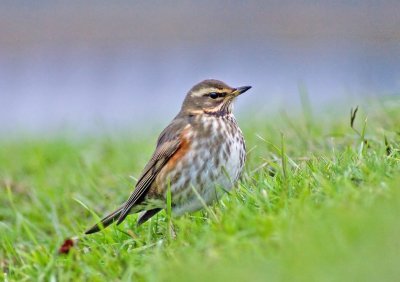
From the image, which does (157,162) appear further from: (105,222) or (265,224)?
(265,224)

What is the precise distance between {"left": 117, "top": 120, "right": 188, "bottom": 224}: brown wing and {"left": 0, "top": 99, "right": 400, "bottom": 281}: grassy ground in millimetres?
215

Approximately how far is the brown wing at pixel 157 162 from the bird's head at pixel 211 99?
326 mm

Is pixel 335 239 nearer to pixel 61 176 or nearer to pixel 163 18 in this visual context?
pixel 61 176

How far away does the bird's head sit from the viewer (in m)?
8.79

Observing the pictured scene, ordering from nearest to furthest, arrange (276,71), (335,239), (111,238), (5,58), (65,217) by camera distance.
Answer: (335,239) → (111,238) → (65,217) → (276,71) → (5,58)

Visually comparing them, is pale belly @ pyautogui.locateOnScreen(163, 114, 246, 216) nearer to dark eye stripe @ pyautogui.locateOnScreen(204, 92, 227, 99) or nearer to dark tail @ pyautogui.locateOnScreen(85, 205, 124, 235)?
dark tail @ pyautogui.locateOnScreen(85, 205, 124, 235)

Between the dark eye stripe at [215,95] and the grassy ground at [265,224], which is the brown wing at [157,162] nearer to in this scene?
the grassy ground at [265,224]

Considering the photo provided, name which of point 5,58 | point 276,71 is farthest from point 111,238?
point 5,58

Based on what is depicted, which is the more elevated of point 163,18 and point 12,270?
point 163,18

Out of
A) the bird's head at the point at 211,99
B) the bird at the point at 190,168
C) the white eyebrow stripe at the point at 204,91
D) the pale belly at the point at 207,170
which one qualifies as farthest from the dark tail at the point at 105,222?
the white eyebrow stripe at the point at 204,91

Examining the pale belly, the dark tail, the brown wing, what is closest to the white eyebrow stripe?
the brown wing

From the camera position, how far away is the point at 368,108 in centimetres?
1087

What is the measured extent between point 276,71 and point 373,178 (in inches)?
505

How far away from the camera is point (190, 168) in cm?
819
